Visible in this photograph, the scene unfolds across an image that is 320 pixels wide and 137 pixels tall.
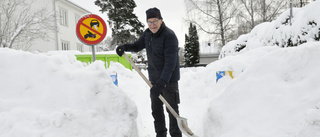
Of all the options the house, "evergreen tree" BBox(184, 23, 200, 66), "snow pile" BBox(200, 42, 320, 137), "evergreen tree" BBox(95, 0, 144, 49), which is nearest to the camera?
"snow pile" BBox(200, 42, 320, 137)

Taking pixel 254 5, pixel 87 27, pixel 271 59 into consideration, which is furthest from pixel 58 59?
pixel 254 5

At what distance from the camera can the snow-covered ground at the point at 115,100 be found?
207 centimetres

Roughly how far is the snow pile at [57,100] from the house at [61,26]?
1151cm

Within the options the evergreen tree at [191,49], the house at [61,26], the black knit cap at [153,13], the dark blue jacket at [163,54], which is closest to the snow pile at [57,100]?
the dark blue jacket at [163,54]

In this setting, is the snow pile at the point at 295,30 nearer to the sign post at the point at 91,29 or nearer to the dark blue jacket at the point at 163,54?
the dark blue jacket at the point at 163,54

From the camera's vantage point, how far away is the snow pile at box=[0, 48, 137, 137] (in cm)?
211

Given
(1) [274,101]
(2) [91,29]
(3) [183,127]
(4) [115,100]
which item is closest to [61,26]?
(2) [91,29]

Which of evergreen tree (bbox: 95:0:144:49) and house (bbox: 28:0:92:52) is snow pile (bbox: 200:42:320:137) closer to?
house (bbox: 28:0:92:52)

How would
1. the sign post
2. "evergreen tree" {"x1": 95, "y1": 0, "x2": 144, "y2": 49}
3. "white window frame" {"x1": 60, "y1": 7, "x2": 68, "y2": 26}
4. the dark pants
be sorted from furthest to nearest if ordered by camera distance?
"evergreen tree" {"x1": 95, "y1": 0, "x2": 144, "y2": 49} < "white window frame" {"x1": 60, "y1": 7, "x2": 68, "y2": 26} < the sign post < the dark pants

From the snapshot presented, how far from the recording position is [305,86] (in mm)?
2260

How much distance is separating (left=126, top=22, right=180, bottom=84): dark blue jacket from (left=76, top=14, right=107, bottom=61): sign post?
1.24 meters

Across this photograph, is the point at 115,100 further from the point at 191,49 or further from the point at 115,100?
the point at 191,49

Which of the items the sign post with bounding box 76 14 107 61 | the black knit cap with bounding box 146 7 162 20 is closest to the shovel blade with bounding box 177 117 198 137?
the black knit cap with bounding box 146 7 162 20

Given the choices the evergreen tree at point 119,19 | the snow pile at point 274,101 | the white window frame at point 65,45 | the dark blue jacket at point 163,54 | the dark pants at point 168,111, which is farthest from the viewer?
the evergreen tree at point 119,19
